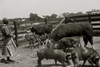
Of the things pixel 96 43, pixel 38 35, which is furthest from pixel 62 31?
pixel 38 35

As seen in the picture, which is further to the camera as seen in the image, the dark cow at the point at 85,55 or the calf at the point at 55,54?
the calf at the point at 55,54

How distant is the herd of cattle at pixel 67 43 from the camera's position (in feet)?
24.8

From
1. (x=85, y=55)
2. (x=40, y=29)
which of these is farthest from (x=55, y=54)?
(x=40, y=29)

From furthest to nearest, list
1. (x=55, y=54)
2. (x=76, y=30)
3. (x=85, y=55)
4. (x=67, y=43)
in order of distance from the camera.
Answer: (x=76, y=30) < (x=67, y=43) < (x=55, y=54) < (x=85, y=55)

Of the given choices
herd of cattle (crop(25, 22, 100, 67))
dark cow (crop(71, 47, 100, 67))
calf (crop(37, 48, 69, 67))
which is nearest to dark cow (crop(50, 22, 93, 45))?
herd of cattle (crop(25, 22, 100, 67))

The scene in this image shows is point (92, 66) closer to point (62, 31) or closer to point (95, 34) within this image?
point (62, 31)

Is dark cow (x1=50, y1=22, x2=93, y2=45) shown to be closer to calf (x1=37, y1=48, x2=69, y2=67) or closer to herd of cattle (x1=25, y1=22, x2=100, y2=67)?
herd of cattle (x1=25, y1=22, x2=100, y2=67)

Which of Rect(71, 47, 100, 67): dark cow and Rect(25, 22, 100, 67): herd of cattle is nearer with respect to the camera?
Rect(71, 47, 100, 67): dark cow

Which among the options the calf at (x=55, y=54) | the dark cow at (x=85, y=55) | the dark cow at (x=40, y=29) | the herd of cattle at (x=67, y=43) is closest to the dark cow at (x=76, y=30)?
the herd of cattle at (x=67, y=43)

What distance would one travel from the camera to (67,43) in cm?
1025

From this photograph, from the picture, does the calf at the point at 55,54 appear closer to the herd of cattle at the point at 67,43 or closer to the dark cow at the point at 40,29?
the herd of cattle at the point at 67,43

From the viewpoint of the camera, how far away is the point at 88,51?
7609 millimetres

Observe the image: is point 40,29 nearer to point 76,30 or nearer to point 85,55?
point 76,30

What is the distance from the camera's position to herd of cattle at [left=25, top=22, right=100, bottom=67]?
Result: 297 inches
